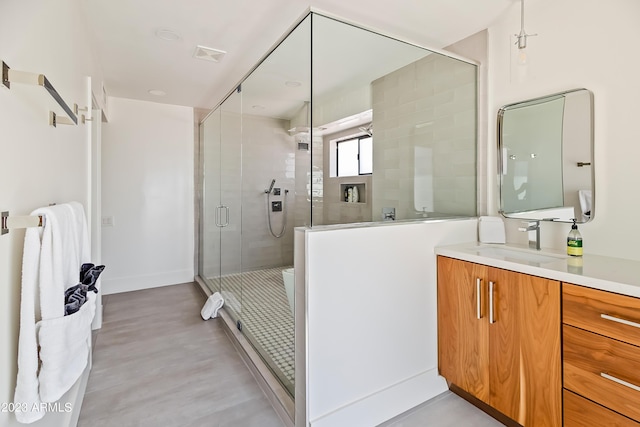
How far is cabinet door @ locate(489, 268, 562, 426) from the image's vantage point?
1.40 m

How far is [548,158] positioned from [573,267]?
779 millimetres

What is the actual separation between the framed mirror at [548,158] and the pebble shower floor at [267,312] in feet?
5.81

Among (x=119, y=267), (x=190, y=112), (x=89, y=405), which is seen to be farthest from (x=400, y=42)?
(x=119, y=267)

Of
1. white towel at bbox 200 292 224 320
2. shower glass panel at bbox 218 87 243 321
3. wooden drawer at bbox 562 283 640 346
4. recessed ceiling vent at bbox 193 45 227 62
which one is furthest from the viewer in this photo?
shower glass panel at bbox 218 87 243 321

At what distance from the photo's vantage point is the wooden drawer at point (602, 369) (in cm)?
116

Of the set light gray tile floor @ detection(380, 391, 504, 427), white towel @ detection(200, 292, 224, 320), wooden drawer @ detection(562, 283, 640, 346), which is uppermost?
wooden drawer @ detection(562, 283, 640, 346)

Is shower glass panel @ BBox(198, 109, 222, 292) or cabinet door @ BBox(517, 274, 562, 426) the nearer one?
cabinet door @ BBox(517, 274, 562, 426)

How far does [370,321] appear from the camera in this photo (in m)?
1.72

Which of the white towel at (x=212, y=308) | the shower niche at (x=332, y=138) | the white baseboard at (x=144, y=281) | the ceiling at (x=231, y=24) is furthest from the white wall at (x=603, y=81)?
the white baseboard at (x=144, y=281)

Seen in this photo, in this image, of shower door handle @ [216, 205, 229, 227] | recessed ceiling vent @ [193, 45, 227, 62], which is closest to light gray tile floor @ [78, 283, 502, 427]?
shower door handle @ [216, 205, 229, 227]

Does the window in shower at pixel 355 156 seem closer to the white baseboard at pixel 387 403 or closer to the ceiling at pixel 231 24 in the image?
the ceiling at pixel 231 24

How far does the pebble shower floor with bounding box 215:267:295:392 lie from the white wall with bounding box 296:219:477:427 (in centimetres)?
42

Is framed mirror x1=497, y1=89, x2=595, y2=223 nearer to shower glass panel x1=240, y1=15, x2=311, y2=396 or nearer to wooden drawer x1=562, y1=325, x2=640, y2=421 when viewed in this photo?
wooden drawer x1=562, y1=325, x2=640, y2=421

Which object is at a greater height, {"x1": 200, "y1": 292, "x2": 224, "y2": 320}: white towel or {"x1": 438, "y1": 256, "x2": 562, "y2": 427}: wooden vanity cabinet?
{"x1": 438, "y1": 256, "x2": 562, "y2": 427}: wooden vanity cabinet
